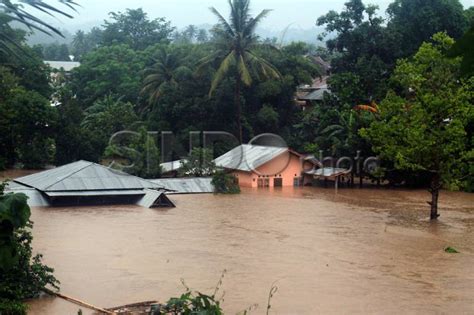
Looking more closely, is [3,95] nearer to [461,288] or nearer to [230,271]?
[230,271]

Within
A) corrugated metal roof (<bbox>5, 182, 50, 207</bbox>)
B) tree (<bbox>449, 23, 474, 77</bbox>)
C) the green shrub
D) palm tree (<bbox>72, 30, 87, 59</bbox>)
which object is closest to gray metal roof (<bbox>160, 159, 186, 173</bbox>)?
corrugated metal roof (<bbox>5, 182, 50, 207</bbox>)

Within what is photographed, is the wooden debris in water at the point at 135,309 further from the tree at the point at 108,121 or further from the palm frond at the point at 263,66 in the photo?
the palm frond at the point at 263,66

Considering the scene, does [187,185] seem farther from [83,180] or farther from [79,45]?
[79,45]

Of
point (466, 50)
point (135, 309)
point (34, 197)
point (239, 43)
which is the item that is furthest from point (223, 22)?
point (466, 50)

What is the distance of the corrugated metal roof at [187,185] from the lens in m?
23.9

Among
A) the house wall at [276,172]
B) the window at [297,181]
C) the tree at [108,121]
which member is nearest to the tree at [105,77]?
the tree at [108,121]

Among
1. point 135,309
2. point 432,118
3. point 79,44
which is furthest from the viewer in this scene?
point 79,44

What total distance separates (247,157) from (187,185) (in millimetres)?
3243

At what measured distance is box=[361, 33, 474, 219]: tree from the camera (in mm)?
18906

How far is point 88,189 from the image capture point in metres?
20.9

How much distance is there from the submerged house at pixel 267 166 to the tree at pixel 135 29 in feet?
82.4

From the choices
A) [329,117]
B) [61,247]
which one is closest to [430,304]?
[61,247]

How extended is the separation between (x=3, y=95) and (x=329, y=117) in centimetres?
1359

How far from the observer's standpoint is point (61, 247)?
593 inches
